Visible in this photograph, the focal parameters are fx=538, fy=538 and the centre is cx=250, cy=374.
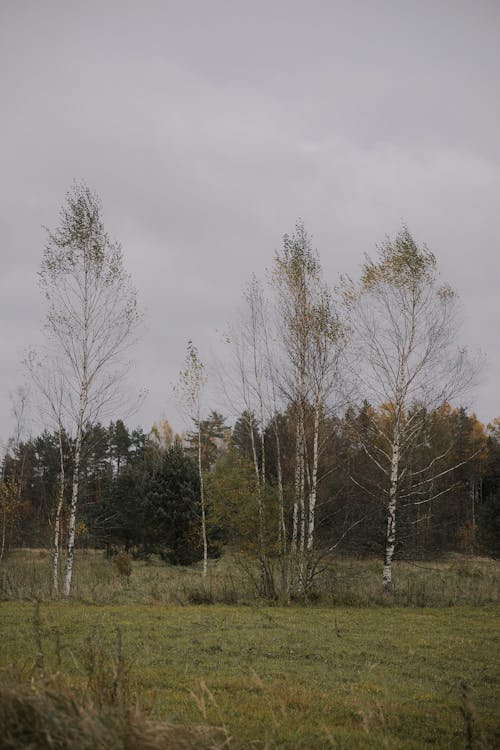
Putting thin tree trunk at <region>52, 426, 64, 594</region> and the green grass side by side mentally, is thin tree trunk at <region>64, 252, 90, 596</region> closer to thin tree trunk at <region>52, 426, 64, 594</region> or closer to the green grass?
thin tree trunk at <region>52, 426, 64, 594</region>

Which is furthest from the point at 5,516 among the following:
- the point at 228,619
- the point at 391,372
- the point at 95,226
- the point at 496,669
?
the point at 496,669

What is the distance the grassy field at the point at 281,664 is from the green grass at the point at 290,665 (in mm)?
23

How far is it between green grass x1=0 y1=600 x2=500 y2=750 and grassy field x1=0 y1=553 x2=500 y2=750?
0.02m

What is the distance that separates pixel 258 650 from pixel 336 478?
22.7m

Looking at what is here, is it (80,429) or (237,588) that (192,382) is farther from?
(237,588)

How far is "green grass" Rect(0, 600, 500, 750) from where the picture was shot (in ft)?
16.1

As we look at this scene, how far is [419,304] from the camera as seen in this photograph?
1842 cm

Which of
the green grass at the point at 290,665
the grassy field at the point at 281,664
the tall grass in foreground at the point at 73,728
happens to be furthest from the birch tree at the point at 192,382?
the tall grass in foreground at the point at 73,728

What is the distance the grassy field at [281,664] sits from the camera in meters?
4.71

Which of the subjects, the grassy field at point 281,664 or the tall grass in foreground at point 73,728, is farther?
the grassy field at point 281,664

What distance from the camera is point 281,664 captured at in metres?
7.64

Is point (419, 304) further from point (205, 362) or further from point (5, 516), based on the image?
point (5, 516)

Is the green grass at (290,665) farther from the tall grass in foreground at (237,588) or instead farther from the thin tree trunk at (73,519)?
the thin tree trunk at (73,519)

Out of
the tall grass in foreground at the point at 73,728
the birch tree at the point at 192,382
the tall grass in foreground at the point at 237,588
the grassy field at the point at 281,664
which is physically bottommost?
the tall grass in foreground at the point at 237,588
